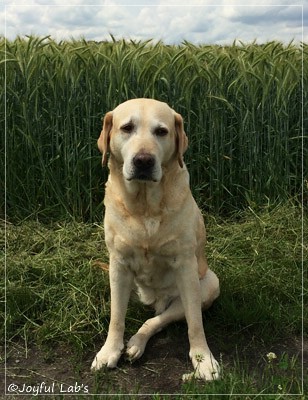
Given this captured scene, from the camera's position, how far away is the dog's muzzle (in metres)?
2.46

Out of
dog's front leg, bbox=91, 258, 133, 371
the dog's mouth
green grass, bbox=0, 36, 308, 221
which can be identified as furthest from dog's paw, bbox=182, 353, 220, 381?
green grass, bbox=0, 36, 308, 221

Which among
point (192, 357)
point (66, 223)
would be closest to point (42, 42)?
point (66, 223)

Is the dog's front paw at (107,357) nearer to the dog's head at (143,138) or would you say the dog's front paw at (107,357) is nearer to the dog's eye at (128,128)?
the dog's head at (143,138)

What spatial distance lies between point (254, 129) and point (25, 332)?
2.72m

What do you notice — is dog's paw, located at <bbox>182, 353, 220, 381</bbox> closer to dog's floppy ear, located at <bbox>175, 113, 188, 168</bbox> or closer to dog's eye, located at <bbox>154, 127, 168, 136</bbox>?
dog's floppy ear, located at <bbox>175, 113, 188, 168</bbox>

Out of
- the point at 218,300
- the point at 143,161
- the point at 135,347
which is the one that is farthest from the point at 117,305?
the point at 143,161

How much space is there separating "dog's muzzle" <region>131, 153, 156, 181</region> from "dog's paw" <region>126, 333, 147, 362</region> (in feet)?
3.13

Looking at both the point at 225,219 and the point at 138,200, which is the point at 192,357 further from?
the point at 225,219

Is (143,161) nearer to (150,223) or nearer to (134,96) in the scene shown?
(150,223)

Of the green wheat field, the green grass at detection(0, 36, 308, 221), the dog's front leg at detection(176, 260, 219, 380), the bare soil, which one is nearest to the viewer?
the bare soil

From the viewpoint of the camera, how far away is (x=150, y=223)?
8.80ft

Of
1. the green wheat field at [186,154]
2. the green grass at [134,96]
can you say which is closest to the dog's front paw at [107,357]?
the green wheat field at [186,154]

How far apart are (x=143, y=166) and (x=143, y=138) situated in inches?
6.2

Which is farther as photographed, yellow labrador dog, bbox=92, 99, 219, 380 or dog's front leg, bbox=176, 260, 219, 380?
dog's front leg, bbox=176, 260, 219, 380
